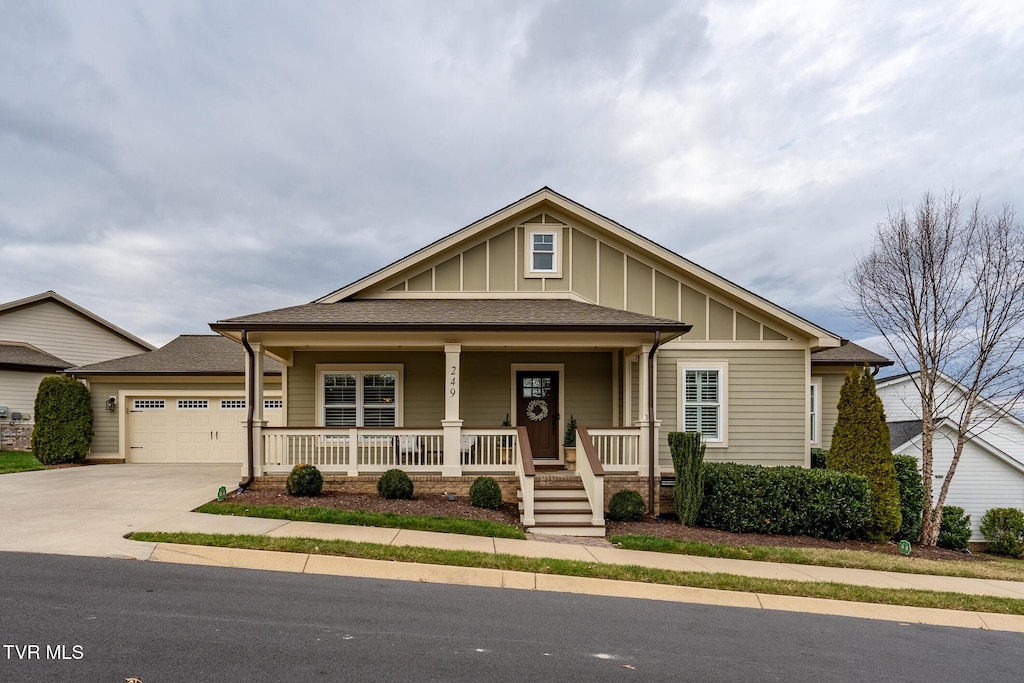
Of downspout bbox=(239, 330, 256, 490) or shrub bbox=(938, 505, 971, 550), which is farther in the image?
shrub bbox=(938, 505, 971, 550)

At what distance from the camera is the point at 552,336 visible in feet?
36.1

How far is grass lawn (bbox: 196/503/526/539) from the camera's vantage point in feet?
28.3

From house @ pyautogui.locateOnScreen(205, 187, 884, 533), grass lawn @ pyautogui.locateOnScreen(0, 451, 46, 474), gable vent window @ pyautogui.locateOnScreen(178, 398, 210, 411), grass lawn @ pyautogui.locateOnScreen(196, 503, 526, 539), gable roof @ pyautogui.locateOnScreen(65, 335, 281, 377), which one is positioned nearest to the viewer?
grass lawn @ pyautogui.locateOnScreen(196, 503, 526, 539)

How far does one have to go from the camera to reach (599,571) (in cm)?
695

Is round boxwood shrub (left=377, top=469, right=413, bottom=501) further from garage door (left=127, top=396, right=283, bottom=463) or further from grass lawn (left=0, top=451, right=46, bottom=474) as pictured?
grass lawn (left=0, top=451, right=46, bottom=474)

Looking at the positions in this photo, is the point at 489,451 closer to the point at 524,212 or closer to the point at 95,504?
the point at 524,212

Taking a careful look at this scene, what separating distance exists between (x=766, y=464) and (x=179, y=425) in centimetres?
1615

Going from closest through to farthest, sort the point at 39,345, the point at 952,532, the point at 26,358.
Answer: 1. the point at 952,532
2. the point at 26,358
3. the point at 39,345

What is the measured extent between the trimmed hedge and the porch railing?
4013mm

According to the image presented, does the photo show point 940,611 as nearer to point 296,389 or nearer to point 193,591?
point 193,591

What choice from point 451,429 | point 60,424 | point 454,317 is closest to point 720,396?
point 451,429

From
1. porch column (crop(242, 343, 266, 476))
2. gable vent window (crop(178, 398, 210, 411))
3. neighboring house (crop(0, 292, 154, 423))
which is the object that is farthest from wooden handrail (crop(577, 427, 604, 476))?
neighboring house (crop(0, 292, 154, 423))

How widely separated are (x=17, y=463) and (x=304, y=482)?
10.7 metres

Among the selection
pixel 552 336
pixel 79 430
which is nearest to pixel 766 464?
pixel 552 336
